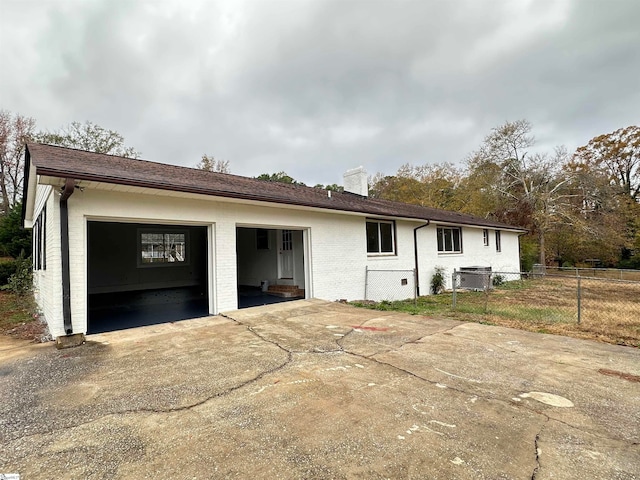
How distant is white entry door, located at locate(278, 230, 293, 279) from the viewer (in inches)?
424

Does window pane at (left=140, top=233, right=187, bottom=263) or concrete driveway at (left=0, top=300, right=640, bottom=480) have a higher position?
window pane at (left=140, top=233, right=187, bottom=263)

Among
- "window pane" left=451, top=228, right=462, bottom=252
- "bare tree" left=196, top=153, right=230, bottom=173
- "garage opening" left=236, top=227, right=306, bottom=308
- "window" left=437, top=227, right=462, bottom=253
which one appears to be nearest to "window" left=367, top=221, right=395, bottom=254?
"garage opening" left=236, top=227, right=306, bottom=308

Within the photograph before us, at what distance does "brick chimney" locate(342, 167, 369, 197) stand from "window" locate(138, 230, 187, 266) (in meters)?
7.67

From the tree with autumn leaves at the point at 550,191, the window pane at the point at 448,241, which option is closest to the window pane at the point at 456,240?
the window pane at the point at 448,241

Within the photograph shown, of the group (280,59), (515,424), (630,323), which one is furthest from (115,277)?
(630,323)

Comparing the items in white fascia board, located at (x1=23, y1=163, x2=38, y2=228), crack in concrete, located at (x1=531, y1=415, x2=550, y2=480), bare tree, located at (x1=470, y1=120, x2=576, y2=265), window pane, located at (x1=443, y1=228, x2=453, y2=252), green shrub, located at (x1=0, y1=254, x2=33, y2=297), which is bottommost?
crack in concrete, located at (x1=531, y1=415, x2=550, y2=480)

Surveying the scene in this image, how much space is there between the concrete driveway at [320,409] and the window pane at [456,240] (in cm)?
1030

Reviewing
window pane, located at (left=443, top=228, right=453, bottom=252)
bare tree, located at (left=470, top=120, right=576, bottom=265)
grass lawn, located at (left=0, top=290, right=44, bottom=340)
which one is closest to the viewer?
A: grass lawn, located at (left=0, top=290, right=44, bottom=340)

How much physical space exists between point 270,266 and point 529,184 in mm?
25033

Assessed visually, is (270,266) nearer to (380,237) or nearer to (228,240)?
(380,237)

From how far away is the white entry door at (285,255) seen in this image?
424 inches

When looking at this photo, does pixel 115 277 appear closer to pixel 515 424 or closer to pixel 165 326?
pixel 165 326

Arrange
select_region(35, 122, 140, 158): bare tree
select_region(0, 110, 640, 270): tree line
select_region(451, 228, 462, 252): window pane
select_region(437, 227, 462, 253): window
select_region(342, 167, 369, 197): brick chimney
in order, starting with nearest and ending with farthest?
select_region(342, 167, 369, 197): brick chimney
select_region(437, 227, 462, 253): window
select_region(451, 228, 462, 252): window pane
select_region(35, 122, 140, 158): bare tree
select_region(0, 110, 640, 270): tree line

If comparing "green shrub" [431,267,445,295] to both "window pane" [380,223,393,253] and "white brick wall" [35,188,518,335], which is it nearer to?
"white brick wall" [35,188,518,335]
